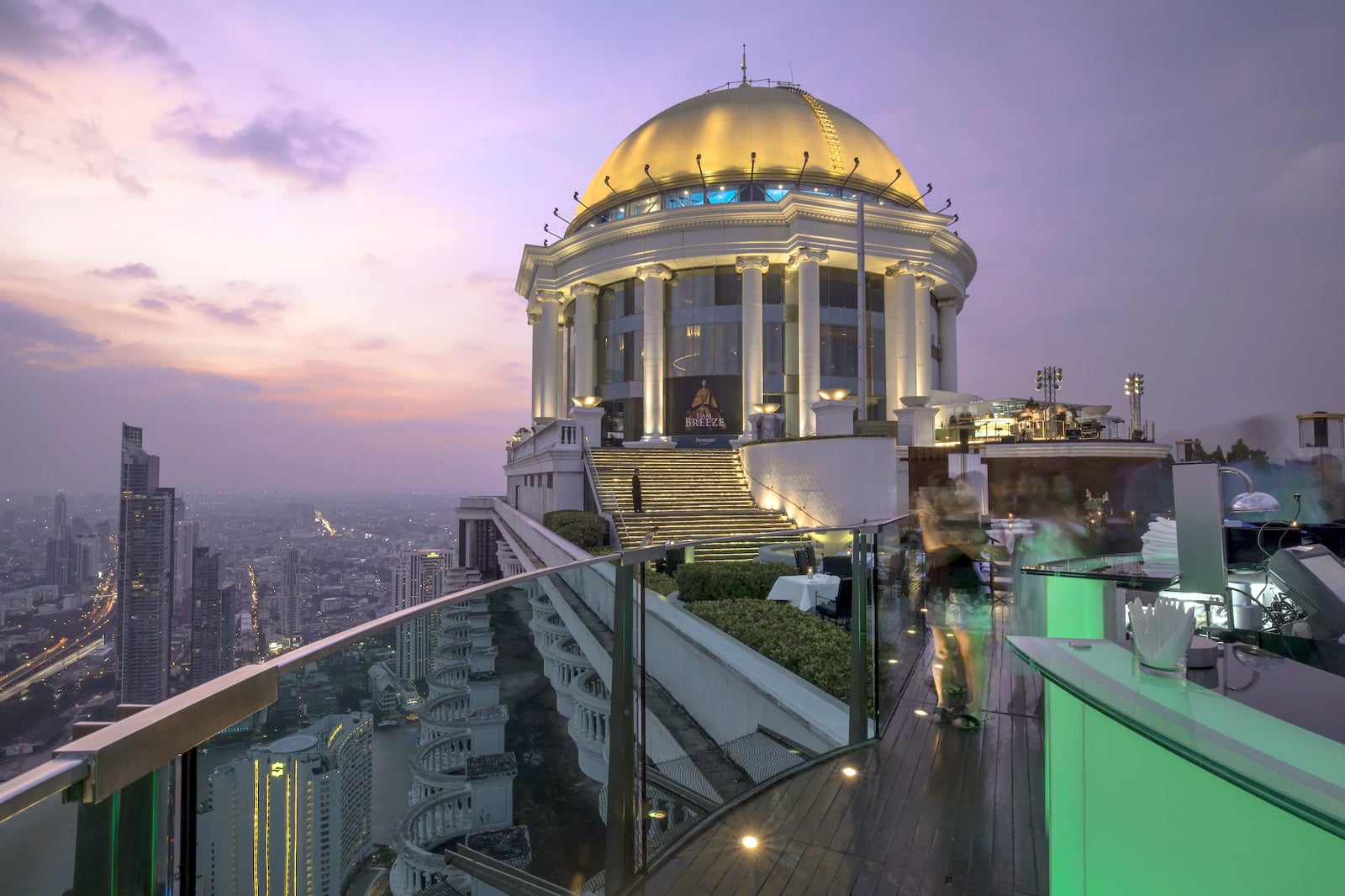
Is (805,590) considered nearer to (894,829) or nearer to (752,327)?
(894,829)

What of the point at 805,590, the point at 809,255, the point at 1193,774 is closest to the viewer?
the point at 1193,774

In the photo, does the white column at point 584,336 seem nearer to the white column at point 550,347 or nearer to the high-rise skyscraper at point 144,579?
the white column at point 550,347

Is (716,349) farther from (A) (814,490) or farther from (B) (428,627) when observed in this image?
(B) (428,627)

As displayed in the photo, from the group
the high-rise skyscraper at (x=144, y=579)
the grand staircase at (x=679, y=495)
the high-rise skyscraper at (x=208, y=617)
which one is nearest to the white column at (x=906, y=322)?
the grand staircase at (x=679, y=495)

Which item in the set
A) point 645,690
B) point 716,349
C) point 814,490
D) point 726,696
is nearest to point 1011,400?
point 716,349

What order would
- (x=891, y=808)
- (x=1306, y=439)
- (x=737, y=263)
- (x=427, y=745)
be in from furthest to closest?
(x=737, y=263) < (x=1306, y=439) < (x=891, y=808) < (x=427, y=745)

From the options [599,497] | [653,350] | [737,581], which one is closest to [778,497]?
[599,497]

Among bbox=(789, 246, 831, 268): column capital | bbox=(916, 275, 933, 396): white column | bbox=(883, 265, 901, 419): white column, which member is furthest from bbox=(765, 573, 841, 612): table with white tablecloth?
bbox=(916, 275, 933, 396): white column
